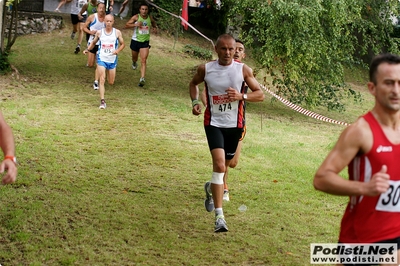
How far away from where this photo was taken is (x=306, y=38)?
16.1 meters

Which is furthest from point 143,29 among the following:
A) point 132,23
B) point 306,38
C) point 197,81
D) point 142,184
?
point 197,81

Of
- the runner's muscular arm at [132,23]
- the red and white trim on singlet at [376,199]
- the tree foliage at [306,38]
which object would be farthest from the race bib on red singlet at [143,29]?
the red and white trim on singlet at [376,199]

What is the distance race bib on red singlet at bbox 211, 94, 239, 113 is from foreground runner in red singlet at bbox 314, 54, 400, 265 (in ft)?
11.5

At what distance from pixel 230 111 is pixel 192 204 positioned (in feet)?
5.53

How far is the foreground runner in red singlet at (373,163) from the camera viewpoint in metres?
4.12

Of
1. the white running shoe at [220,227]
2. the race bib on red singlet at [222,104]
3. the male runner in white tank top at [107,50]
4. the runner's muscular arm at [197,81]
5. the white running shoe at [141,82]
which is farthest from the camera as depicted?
the white running shoe at [141,82]

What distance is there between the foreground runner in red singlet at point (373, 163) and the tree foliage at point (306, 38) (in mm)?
11389

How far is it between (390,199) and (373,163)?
26 cm

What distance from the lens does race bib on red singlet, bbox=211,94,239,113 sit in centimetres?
780

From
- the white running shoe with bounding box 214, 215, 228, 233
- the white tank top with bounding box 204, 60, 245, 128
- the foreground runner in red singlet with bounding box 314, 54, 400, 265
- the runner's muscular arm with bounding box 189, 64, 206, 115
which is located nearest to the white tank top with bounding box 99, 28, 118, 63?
the runner's muscular arm with bounding box 189, 64, 206, 115

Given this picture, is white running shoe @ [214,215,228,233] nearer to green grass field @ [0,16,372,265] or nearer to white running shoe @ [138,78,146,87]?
green grass field @ [0,16,372,265]

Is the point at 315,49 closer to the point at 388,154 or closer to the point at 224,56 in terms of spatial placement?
the point at 224,56

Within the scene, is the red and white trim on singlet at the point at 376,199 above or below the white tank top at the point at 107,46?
above

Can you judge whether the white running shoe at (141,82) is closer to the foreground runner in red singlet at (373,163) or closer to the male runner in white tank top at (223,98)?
the male runner in white tank top at (223,98)
